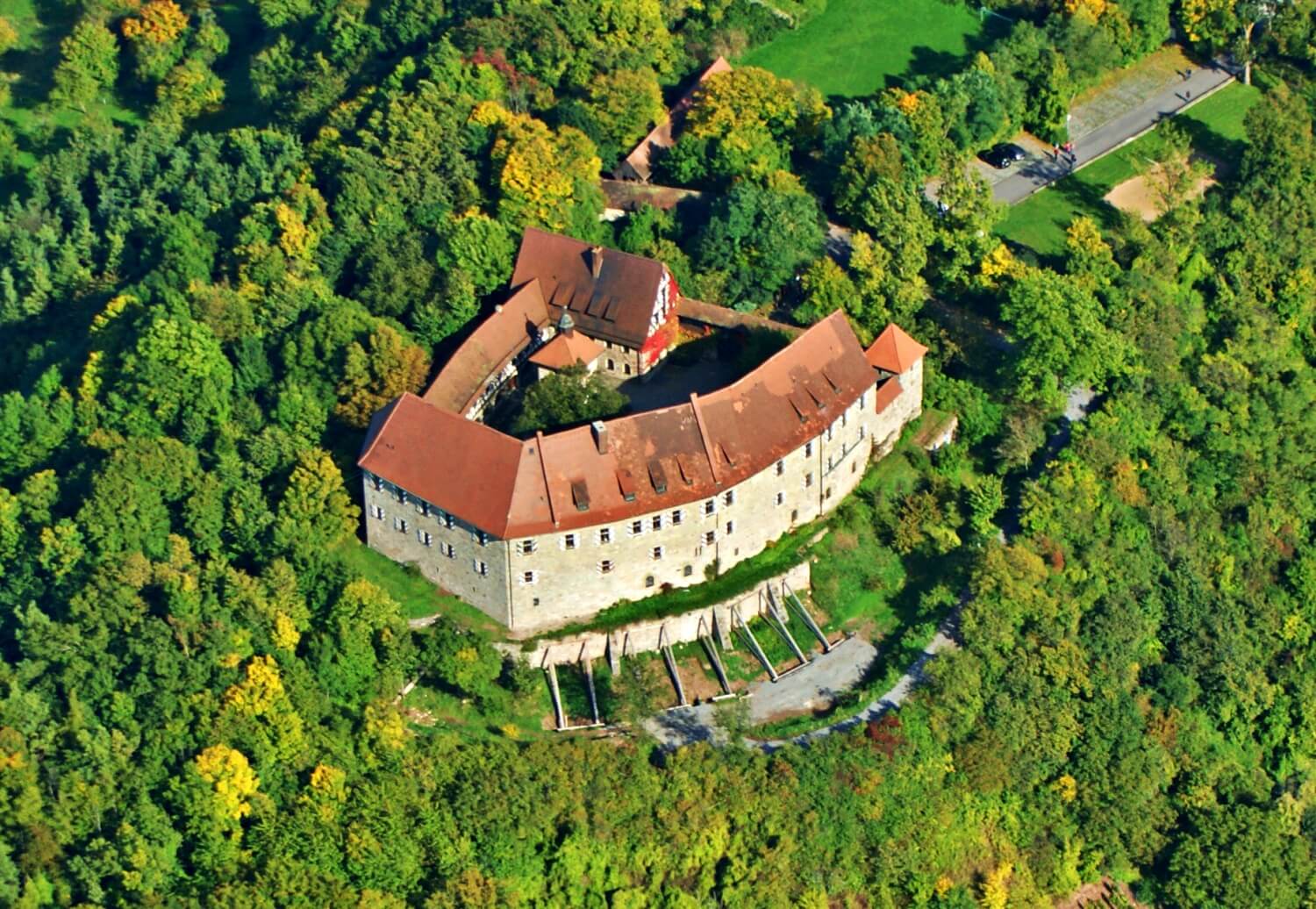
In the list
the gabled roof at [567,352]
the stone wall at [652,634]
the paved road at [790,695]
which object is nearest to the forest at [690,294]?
the paved road at [790,695]

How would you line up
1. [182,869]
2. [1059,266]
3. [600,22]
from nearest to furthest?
1. [182,869]
2. [1059,266]
3. [600,22]

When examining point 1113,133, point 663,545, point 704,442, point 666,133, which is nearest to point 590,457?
point 704,442

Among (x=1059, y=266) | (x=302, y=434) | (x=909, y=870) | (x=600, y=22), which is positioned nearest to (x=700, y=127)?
(x=600, y=22)

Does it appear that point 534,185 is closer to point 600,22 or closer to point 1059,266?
point 600,22

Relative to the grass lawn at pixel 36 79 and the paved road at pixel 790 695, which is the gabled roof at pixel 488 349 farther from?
the grass lawn at pixel 36 79

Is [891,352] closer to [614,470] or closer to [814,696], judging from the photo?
[614,470]

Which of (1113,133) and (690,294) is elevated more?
(690,294)
